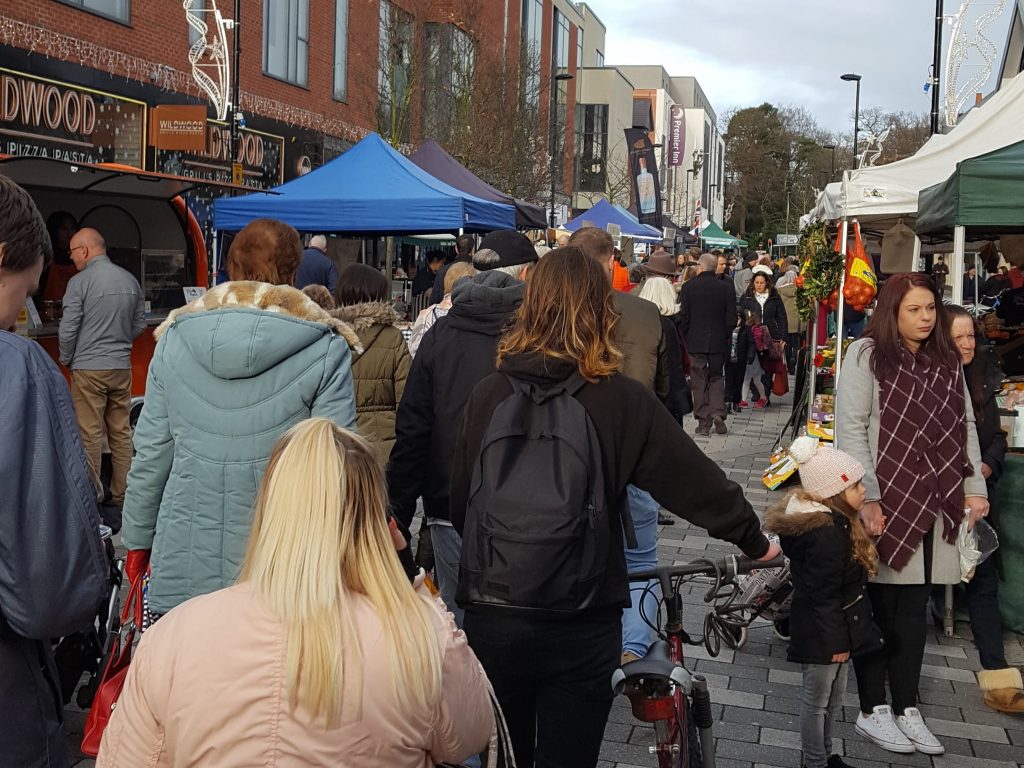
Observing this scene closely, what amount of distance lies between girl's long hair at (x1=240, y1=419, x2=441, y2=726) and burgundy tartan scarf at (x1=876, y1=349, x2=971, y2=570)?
3097 millimetres

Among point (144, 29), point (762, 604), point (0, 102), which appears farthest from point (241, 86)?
point (762, 604)

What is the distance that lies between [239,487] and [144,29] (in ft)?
46.8

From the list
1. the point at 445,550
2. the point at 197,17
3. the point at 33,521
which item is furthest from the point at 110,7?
the point at 33,521

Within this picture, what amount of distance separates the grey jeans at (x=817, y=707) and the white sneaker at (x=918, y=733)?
0.59 m

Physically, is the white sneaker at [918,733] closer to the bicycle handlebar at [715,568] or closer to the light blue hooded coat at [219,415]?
the bicycle handlebar at [715,568]

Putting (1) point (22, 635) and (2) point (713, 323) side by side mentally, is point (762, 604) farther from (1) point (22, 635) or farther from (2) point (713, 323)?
(2) point (713, 323)

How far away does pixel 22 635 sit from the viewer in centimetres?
209

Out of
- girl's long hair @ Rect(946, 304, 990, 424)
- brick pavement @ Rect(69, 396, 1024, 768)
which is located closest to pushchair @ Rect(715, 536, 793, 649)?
brick pavement @ Rect(69, 396, 1024, 768)

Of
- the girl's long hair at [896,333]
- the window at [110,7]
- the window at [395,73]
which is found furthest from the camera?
the window at [395,73]

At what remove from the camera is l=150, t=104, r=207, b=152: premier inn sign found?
44.5 feet

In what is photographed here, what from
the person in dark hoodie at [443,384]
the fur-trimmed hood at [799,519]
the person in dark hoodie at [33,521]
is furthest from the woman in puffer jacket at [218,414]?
the fur-trimmed hood at [799,519]

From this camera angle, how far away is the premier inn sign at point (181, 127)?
13.6 m

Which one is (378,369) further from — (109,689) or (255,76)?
(255,76)

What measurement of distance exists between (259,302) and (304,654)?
1860 mm
